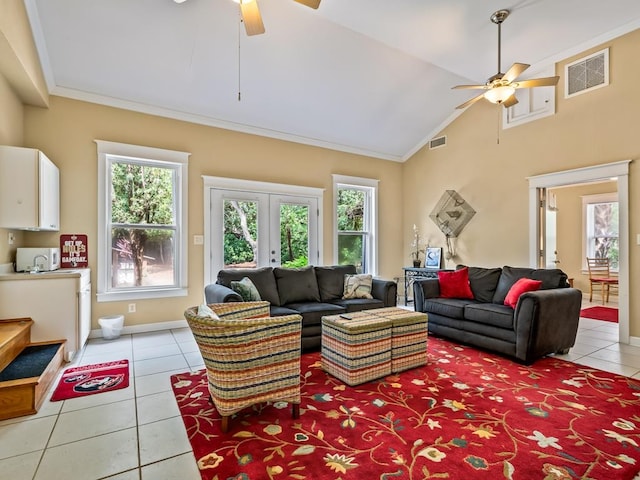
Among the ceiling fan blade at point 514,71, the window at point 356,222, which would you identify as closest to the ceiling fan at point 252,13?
the ceiling fan blade at point 514,71

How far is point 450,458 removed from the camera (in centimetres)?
187

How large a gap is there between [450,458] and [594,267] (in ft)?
24.0

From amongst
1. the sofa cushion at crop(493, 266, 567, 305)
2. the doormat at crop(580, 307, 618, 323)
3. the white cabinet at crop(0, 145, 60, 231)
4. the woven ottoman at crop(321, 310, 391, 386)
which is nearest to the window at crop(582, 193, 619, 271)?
Result: the doormat at crop(580, 307, 618, 323)

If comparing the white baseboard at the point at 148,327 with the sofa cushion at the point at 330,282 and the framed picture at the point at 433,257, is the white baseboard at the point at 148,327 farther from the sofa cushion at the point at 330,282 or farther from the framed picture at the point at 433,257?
the framed picture at the point at 433,257

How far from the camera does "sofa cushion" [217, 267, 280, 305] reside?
13.1ft

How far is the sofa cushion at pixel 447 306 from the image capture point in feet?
13.1

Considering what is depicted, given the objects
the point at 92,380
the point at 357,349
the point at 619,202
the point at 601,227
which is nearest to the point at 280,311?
the point at 357,349

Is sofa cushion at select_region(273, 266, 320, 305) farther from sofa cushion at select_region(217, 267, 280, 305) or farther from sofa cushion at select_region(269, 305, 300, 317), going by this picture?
sofa cushion at select_region(269, 305, 300, 317)

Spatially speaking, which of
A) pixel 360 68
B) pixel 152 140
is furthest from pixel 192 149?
pixel 360 68

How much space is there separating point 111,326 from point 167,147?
2.46m

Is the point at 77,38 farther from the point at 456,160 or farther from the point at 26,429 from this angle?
the point at 456,160

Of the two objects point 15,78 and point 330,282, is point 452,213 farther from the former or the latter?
point 15,78

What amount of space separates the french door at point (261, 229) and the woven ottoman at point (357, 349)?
2.49 meters

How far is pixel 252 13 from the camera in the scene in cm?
256
